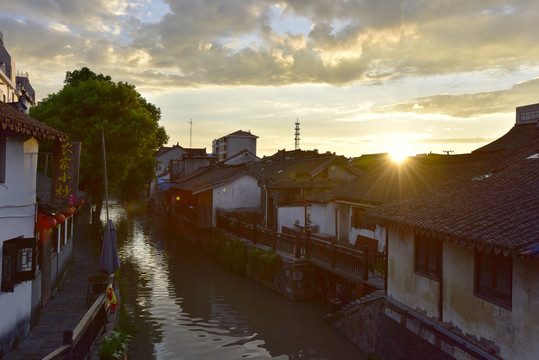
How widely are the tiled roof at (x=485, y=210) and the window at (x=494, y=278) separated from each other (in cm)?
87

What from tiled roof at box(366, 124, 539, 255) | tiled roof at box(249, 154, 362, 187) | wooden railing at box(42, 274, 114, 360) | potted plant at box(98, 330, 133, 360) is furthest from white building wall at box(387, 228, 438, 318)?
tiled roof at box(249, 154, 362, 187)

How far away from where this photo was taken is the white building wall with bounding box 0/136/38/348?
1071cm

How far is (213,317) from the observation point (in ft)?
58.9

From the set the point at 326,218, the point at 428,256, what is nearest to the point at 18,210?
the point at 428,256

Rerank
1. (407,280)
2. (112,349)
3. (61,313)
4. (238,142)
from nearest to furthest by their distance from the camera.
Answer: (112,349), (407,280), (61,313), (238,142)

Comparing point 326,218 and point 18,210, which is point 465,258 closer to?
point 18,210

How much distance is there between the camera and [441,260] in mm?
11109

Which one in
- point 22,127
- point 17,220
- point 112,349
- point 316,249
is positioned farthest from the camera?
point 316,249

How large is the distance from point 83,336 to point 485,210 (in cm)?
973

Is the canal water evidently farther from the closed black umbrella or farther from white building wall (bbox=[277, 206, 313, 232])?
white building wall (bbox=[277, 206, 313, 232])

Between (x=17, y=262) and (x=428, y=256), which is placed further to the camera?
(x=428, y=256)

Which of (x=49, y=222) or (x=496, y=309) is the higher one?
(x=49, y=222)

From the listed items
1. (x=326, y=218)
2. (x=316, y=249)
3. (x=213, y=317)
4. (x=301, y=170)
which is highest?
(x=301, y=170)

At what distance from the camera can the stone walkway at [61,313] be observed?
11.3 m
